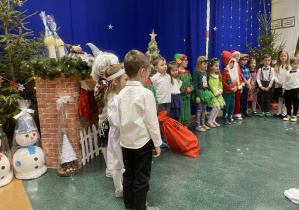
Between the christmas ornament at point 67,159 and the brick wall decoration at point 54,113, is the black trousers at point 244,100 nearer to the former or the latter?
the brick wall decoration at point 54,113

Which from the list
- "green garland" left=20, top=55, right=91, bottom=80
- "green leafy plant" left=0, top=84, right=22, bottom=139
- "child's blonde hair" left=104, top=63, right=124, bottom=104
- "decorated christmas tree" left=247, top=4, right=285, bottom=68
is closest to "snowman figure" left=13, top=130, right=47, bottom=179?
"green leafy plant" left=0, top=84, right=22, bottom=139

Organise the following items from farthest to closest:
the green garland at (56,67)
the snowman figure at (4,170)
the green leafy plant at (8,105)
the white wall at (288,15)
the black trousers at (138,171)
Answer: the white wall at (288,15), the green leafy plant at (8,105), the green garland at (56,67), the snowman figure at (4,170), the black trousers at (138,171)

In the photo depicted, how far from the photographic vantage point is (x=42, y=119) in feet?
10.8

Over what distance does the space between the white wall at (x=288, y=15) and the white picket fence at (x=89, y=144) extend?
708cm

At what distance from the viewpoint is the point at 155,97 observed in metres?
3.86

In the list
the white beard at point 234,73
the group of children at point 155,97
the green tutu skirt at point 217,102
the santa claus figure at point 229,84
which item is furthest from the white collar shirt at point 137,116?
the white beard at point 234,73

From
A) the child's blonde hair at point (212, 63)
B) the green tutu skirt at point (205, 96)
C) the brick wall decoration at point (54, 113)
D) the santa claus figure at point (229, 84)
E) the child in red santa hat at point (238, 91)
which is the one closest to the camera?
the brick wall decoration at point (54, 113)

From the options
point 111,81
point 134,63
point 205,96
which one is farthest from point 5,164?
point 205,96

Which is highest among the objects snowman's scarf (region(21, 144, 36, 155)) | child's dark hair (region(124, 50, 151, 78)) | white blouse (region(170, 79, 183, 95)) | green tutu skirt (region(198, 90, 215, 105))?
child's dark hair (region(124, 50, 151, 78))

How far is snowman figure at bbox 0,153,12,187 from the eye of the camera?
9.63 feet

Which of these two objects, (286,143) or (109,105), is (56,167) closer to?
(109,105)

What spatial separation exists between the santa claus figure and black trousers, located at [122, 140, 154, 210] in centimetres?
380

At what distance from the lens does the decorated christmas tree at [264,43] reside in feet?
22.9

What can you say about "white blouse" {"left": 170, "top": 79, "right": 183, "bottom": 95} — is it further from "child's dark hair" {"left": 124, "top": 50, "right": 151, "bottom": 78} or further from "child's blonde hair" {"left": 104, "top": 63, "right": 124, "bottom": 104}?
"child's dark hair" {"left": 124, "top": 50, "right": 151, "bottom": 78}
